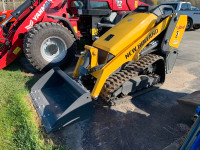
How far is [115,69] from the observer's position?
3176 millimetres

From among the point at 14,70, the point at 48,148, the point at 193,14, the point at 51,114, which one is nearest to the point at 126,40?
the point at 51,114

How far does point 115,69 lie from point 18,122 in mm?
1700

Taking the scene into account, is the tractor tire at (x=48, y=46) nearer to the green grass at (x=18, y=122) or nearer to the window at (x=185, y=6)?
the green grass at (x=18, y=122)

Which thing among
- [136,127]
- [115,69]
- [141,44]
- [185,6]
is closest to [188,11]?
[185,6]

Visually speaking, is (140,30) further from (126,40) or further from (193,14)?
(193,14)

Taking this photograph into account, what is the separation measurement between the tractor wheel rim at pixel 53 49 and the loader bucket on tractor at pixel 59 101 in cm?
116

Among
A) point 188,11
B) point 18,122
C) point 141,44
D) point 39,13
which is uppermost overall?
point 39,13

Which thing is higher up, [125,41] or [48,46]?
[125,41]

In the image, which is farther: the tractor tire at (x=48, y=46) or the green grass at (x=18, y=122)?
the tractor tire at (x=48, y=46)

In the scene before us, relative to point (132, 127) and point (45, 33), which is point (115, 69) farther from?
point (45, 33)

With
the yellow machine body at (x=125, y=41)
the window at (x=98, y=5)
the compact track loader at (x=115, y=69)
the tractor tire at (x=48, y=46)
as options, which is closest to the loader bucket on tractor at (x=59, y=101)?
the compact track loader at (x=115, y=69)

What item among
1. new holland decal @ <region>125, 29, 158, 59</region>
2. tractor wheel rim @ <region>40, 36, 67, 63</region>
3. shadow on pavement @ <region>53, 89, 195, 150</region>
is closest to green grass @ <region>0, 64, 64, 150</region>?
shadow on pavement @ <region>53, 89, 195, 150</region>

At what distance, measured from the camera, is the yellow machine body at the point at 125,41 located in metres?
3.08

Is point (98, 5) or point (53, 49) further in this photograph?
point (98, 5)
